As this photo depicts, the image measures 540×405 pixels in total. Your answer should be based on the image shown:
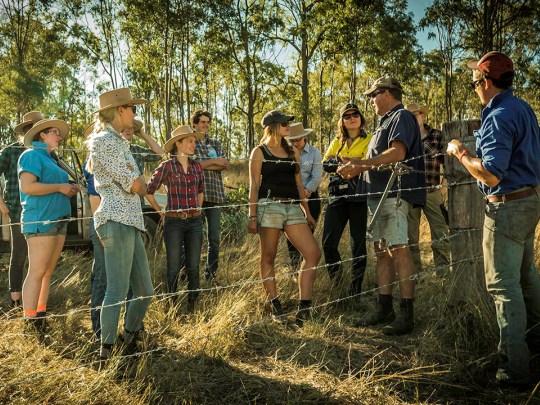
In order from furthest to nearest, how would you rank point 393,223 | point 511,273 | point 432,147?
point 432,147, point 393,223, point 511,273

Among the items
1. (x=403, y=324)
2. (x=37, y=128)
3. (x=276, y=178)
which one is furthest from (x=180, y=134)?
(x=403, y=324)

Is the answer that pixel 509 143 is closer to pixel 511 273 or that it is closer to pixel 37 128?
pixel 511 273

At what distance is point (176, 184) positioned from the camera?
15.1 ft

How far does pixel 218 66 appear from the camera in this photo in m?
21.0

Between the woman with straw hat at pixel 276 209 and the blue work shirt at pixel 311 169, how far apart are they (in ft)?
2.97

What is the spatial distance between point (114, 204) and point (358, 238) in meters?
2.42

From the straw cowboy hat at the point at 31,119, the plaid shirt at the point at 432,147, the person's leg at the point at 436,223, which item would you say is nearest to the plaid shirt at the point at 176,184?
the straw cowboy hat at the point at 31,119

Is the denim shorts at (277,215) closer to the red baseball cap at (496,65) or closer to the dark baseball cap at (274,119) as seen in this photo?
the dark baseball cap at (274,119)

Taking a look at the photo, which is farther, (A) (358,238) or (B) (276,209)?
(A) (358,238)

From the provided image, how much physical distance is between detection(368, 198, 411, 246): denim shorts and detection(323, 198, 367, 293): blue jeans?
819mm

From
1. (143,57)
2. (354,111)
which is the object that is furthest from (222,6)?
(354,111)

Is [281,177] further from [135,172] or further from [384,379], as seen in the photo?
[384,379]

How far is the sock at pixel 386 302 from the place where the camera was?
3939 millimetres

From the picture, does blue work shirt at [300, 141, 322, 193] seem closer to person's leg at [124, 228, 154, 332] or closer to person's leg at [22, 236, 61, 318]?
person's leg at [124, 228, 154, 332]
